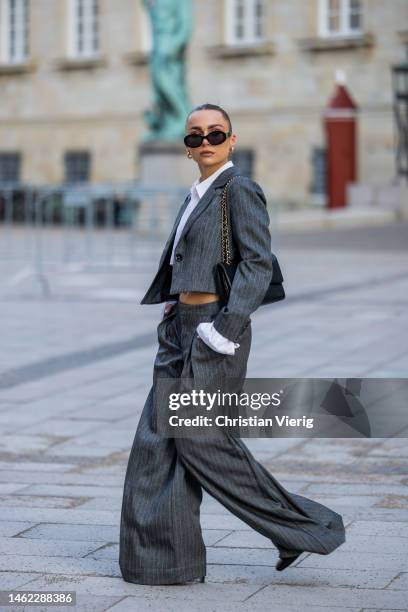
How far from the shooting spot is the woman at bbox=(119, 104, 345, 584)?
17.6 ft

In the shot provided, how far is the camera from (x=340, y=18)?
3459 cm

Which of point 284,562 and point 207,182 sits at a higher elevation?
point 207,182

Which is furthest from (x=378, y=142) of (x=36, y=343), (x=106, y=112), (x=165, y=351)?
(x=165, y=351)

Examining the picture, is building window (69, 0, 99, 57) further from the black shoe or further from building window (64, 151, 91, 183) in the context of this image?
the black shoe

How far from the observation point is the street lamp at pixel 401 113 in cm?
3106

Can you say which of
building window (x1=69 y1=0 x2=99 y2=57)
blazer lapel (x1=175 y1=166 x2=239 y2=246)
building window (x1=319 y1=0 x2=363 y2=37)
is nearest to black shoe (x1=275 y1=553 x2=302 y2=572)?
blazer lapel (x1=175 y1=166 x2=239 y2=246)

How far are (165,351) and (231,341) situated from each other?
33 cm

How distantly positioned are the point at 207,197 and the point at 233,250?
205 millimetres

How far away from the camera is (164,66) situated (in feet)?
101

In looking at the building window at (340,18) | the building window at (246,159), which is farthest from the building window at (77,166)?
the building window at (340,18)

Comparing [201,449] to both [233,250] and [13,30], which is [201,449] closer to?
[233,250]

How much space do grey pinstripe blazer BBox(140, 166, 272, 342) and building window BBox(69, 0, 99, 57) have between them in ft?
112

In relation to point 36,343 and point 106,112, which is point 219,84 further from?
point 36,343

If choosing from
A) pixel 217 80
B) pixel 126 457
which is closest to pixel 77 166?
pixel 217 80
